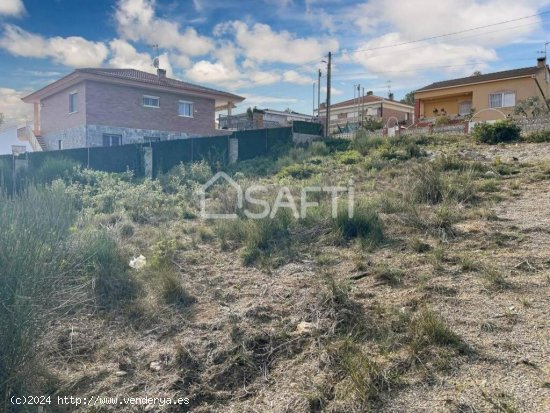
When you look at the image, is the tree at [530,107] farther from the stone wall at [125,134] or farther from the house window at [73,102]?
the house window at [73,102]

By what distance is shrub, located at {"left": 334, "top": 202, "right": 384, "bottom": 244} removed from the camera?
618cm

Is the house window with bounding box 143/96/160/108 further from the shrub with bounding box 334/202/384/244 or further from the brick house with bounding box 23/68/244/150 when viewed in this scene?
the shrub with bounding box 334/202/384/244

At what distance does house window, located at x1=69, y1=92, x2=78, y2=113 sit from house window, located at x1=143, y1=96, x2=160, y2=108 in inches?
134

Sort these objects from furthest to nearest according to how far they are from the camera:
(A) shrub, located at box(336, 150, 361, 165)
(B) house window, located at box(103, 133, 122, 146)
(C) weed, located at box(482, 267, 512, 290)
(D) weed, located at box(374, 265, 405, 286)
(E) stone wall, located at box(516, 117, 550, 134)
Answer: (B) house window, located at box(103, 133, 122, 146), (E) stone wall, located at box(516, 117, 550, 134), (A) shrub, located at box(336, 150, 361, 165), (D) weed, located at box(374, 265, 405, 286), (C) weed, located at box(482, 267, 512, 290)

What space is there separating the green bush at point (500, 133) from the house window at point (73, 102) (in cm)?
1913

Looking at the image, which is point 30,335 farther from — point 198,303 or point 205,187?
point 205,187

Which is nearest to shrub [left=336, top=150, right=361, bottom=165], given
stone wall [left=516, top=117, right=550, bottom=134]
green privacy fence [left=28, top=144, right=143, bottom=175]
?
stone wall [left=516, top=117, right=550, bottom=134]

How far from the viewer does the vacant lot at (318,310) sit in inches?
125

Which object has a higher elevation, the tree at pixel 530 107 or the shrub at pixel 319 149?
the tree at pixel 530 107

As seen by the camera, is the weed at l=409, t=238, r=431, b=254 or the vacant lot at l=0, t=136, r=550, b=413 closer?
the vacant lot at l=0, t=136, r=550, b=413

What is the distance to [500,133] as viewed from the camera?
13.1m

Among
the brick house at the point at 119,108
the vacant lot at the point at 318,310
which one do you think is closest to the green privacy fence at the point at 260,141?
the brick house at the point at 119,108

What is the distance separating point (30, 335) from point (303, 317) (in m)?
2.39

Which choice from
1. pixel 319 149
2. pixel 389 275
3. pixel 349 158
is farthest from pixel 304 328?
pixel 319 149
